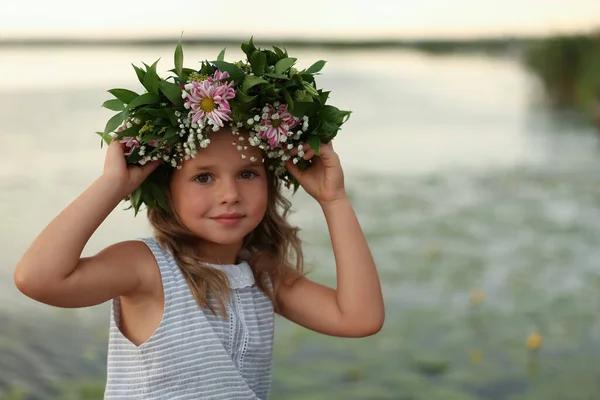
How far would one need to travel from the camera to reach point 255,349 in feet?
7.57

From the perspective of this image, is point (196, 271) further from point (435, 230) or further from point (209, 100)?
point (435, 230)

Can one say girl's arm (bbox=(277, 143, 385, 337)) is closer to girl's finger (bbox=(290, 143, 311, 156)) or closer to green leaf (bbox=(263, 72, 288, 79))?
girl's finger (bbox=(290, 143, 311, 156))

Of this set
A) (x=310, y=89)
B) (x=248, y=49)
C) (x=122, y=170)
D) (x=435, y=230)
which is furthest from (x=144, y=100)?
(x=435, y=230)

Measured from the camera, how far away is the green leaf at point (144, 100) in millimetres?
2109

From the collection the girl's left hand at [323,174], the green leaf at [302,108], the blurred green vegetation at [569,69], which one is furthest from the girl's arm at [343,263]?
the blurred green vegetation at [569,69]

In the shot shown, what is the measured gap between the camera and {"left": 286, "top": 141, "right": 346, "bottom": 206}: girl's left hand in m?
2.28

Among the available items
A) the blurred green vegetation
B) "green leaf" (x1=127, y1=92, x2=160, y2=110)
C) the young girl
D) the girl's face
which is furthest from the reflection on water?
"green leaf" (x1=127, y1=92, x2=160, y2=110)

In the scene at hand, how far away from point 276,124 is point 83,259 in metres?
0.52

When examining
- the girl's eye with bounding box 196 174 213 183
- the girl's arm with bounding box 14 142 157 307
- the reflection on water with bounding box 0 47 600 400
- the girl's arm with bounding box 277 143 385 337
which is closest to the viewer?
the girl's arm with bounding box 14 142 157 307

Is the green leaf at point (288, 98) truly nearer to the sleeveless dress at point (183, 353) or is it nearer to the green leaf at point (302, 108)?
the green leaf at point (302, 108)

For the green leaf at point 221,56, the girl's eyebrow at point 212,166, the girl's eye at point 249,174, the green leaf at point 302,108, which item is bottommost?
the girl's eye at point 249,174

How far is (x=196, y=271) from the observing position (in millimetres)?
2256

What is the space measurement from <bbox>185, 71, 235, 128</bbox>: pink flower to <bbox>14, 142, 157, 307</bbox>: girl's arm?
0.58ft

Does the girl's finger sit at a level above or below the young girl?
above
